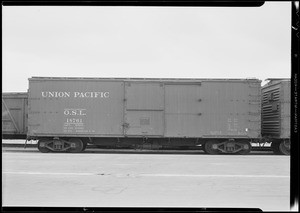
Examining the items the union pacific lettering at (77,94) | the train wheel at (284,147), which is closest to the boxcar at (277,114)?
the train wheel at (284,147)

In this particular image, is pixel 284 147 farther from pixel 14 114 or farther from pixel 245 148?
pixel 14 114

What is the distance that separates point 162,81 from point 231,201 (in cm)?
1137

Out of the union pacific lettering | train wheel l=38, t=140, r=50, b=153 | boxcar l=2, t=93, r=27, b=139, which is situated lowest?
train wheel l=38, t=140, r=50, b=153

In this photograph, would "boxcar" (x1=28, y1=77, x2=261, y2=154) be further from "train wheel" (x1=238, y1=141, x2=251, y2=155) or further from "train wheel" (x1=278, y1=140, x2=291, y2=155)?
"train wheel" (x1=278, y1=140, x2=291, y2=155)

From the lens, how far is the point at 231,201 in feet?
21.2

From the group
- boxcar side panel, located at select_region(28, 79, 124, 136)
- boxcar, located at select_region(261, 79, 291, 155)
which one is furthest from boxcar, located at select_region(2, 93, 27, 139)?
boxcar, located at select_region(261, 79, 291, 155)

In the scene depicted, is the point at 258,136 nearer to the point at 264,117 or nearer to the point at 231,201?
the point at 264,117

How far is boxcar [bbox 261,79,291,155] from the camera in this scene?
17.2 meters

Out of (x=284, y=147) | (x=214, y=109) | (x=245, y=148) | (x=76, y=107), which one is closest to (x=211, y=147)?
(x=245, y=148)

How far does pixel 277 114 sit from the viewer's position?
17609mm

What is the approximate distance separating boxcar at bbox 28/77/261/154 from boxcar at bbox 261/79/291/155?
0.99 m

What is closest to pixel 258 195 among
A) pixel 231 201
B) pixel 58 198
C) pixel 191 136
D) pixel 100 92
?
pixel 231 201

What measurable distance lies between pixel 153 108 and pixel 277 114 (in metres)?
6.26

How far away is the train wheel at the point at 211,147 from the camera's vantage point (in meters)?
17.5
